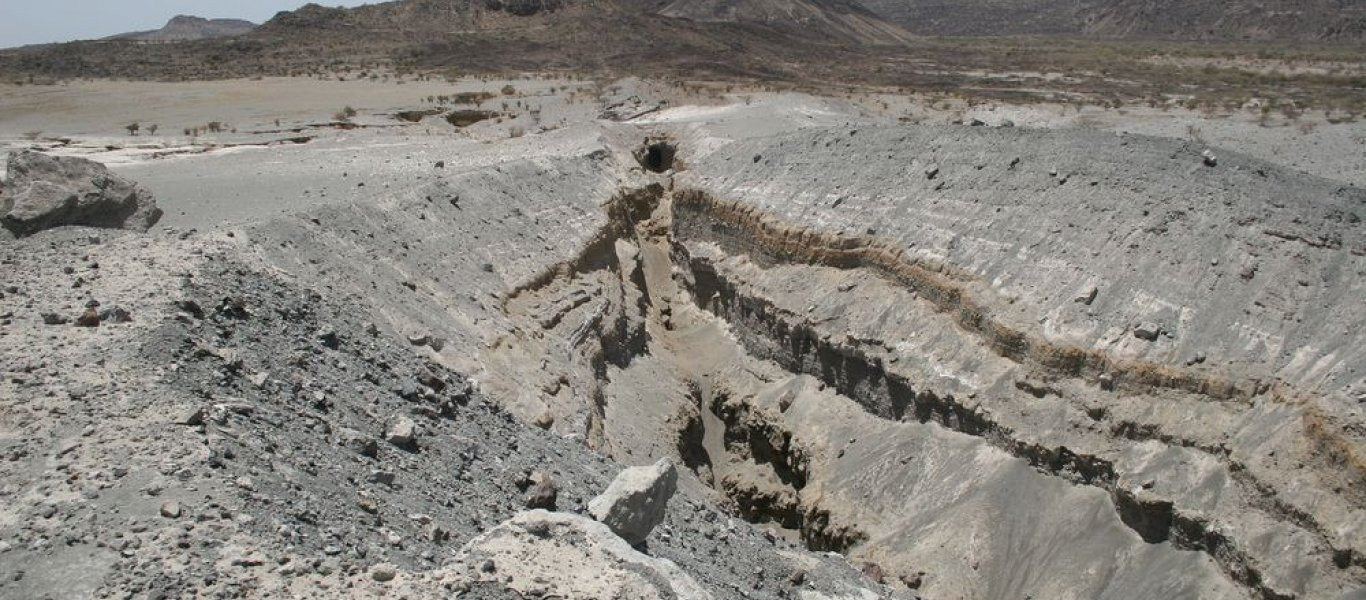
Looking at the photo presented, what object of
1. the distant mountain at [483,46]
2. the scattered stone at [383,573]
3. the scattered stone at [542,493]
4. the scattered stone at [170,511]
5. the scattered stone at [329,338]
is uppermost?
the distant mountain at [483,46]

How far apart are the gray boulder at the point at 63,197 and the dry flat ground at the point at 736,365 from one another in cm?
110

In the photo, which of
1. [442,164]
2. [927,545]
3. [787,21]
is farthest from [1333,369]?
[787,21]

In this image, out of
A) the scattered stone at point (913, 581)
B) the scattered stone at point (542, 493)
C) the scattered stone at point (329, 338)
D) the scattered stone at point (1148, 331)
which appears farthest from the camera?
the scattered stone at point (913, 581)

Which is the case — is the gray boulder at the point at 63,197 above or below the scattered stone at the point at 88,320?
above

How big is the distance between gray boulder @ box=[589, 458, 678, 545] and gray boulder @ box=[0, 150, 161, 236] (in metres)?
9.04

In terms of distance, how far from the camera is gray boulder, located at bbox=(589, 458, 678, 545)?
822 cm

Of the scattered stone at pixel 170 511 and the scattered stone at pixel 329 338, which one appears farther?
the scattered stone at pixel 329 338

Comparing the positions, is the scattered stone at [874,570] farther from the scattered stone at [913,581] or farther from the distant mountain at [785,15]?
the distant mountain at [785,15]

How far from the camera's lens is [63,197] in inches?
517

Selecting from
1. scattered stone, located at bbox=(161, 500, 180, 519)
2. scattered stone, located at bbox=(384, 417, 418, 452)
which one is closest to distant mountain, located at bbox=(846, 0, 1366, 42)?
scattered stone, located at bbox=(384, 417, 418, 452)

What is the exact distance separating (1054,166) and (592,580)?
12659 millimetres

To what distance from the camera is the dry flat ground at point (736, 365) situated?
7.38 m

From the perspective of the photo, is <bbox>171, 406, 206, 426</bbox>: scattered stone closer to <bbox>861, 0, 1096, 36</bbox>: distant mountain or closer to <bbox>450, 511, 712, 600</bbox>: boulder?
<bbox>450, 511, 712, 600</bbox>: boulder

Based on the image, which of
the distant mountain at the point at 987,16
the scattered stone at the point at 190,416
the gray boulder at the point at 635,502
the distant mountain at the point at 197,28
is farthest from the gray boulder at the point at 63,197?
the distant mountain at the point at 197,28
